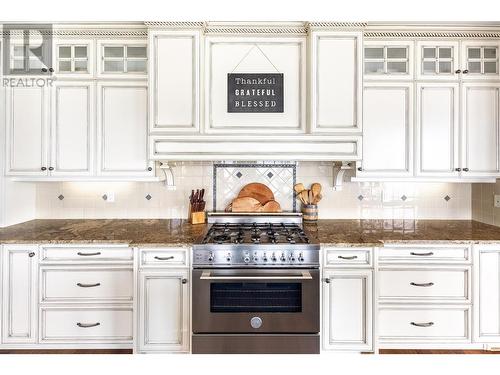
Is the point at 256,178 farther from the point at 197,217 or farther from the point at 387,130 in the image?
the point at 387,130

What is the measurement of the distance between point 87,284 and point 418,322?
2.34m

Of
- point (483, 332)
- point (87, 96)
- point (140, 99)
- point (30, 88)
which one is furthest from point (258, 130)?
point (483, 332)

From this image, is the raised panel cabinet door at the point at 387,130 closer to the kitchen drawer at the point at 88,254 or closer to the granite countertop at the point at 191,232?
the granite countertop at the point at 191,232

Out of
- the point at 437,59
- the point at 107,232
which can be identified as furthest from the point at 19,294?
the point at 437,59

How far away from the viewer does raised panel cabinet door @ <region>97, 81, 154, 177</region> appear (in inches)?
112

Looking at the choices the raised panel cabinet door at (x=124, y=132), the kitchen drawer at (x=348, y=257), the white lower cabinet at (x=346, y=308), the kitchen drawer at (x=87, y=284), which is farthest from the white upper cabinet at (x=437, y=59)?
the kitchen drawer at (x=87, y=284)

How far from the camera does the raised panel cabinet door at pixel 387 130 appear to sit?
9.30ft

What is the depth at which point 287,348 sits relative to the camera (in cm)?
237

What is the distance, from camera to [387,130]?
285 cm

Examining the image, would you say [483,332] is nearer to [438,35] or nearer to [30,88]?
[438,35]

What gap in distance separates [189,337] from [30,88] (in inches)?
90.0

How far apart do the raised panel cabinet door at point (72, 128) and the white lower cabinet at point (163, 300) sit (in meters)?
1.01

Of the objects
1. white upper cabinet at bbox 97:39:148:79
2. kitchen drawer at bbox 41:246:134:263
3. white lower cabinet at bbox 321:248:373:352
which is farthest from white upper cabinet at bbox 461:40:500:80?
kitchen drawer at bbox 41:246:134:263

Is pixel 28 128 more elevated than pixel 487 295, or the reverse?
pixel 28 128
